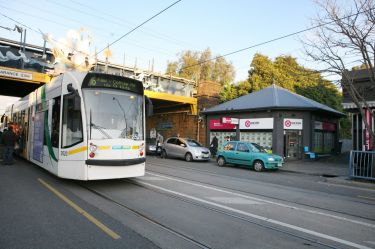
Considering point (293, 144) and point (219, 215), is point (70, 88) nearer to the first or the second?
point (219, 215)

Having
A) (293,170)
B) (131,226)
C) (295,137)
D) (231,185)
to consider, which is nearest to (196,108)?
(295,137)

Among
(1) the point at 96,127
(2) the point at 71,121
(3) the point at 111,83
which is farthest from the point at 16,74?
(1) the point at 96,127

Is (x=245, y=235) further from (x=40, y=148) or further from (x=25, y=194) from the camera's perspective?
(x=40, y=148)

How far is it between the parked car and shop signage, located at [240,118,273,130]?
15.8 feet

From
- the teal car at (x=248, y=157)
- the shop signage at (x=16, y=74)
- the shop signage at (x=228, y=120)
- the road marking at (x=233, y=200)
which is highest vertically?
the shop signage at (x=16, y=74)

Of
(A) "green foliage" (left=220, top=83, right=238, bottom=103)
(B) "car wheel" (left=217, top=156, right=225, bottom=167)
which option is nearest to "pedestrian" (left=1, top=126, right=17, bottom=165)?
(B) "car wheel" (left=217, top=156, right=225, bottom=167)

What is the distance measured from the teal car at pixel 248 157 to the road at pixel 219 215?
6.28 m

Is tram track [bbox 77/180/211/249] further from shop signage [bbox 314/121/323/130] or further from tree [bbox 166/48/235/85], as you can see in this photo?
tree [bbox 166/48/235/85]

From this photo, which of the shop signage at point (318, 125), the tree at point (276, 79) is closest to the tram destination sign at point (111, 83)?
the shop signage at point (318, 125)

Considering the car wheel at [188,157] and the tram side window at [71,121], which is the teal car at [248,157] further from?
the tram side window at [71,121]

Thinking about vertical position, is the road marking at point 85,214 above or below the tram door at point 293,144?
below

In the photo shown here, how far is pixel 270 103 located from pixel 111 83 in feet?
55.5

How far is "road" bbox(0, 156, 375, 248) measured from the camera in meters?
5.01

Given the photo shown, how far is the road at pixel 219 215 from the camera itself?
5.01 m
